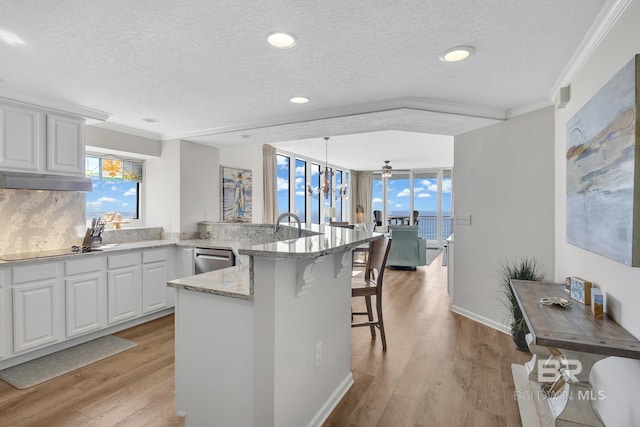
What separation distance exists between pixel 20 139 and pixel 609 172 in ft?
14.1

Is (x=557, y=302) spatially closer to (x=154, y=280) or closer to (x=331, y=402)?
(x=331, y=402)

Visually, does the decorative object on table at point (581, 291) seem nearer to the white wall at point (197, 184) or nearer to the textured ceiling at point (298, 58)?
the textured ceiling at point (298, 58)

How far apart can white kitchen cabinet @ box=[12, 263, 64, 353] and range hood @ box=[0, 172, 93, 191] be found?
2.31ft

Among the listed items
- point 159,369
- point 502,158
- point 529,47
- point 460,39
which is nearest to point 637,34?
point 529,47

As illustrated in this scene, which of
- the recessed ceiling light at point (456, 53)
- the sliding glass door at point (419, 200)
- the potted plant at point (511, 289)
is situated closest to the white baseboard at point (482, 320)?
the potted plant at point (511, 289)

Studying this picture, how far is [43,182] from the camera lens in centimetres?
299

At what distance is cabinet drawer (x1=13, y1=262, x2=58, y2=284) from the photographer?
2.73 m

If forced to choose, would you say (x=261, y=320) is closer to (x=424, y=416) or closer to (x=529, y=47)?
(x=424, y=416)

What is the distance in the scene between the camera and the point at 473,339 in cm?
327

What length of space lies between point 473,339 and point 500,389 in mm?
924

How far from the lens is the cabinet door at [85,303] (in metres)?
3.08

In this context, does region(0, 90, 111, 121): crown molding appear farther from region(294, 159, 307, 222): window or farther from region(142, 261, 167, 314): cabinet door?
region(294, 159, 307, 222): window

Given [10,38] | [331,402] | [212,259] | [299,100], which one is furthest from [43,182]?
[331,402]

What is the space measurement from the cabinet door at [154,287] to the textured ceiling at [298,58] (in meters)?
1.73
